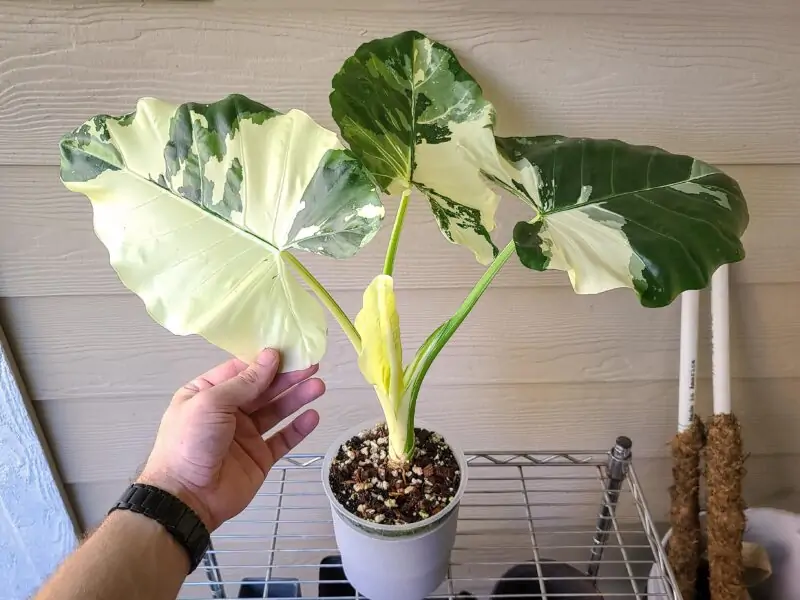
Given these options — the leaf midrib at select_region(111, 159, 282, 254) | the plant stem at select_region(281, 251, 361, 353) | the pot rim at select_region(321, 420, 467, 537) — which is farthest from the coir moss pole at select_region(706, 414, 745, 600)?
the leaf midrib at select_region(111, 159, 282, 254)

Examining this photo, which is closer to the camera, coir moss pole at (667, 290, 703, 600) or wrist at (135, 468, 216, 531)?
wrist at (135, 468, 216, 531)

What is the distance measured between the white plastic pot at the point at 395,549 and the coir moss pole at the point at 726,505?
36 cm

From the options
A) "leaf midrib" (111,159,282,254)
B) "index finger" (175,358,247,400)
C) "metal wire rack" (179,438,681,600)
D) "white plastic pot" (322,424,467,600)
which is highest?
"leaf midrib" (111,159,282,254)

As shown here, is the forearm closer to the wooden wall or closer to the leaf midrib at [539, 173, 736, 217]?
the wooden wall

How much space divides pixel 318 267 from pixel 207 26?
0.30 m

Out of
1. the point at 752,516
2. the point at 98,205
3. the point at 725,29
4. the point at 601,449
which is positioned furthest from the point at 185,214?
the point at 752,516

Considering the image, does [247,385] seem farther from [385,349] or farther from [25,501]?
[25,501]

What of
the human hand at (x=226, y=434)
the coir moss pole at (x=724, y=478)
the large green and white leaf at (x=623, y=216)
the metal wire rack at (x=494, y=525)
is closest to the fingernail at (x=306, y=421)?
the human hand at (x=226, y=434)

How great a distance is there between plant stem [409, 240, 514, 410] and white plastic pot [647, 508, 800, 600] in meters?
0.49

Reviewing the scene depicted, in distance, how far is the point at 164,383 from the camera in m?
0.92

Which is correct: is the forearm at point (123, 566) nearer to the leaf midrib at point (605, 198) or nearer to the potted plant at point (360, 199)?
the potted plant at point (360, 199)

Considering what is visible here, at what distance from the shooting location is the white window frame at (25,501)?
2.95ft

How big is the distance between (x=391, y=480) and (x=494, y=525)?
51cm

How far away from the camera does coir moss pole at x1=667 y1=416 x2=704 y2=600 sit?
2.81ft
